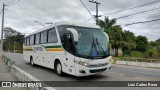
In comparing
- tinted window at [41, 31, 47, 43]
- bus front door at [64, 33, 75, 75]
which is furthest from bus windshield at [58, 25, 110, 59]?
tinted window at [41, 31, 47, 43]

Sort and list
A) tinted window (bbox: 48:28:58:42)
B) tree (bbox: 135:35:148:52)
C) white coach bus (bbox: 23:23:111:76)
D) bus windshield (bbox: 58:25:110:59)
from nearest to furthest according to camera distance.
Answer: white coach bus (bbox: 23:23:111:76) → bus windshield (bbox: 58:25:110:59) → tinted window (bbox: 48:28:58:42) → tree (bbox: 135:35:148:52)

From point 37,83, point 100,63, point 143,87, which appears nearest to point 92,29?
point 100,63

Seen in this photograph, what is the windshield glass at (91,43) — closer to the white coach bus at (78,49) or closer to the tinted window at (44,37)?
the white coach bus at (78,49)

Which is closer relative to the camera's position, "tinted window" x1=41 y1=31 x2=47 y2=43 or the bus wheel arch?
the bus wheel arch

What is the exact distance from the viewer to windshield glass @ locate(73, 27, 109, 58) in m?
10.0

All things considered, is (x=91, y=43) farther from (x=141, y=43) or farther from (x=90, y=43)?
(x=141, y=43)

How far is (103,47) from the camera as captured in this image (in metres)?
10.7

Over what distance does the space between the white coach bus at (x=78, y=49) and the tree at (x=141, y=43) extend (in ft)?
175

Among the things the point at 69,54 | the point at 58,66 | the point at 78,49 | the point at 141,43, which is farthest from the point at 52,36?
the point at 141,43

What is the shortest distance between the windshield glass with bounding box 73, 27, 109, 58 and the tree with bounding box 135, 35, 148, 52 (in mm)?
54079

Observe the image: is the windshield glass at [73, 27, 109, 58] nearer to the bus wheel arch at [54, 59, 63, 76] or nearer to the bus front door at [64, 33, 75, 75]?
the bus front door at [64, 33, 75, 75]

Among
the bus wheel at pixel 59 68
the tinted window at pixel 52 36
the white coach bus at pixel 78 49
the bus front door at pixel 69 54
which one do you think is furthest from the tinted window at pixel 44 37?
the bus front door at pixel 69 54

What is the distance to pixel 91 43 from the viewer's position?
10.4m

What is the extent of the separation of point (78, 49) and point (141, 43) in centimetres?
5616
